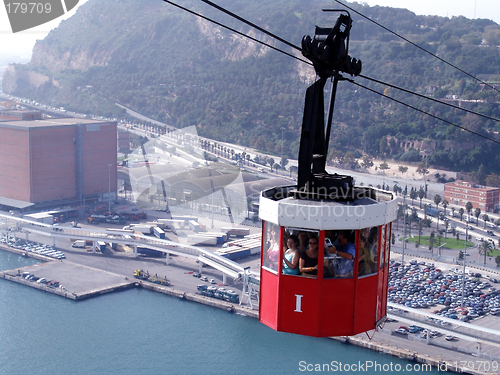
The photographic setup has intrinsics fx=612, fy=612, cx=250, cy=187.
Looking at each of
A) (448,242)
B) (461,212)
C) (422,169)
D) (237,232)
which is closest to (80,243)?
(237,232)

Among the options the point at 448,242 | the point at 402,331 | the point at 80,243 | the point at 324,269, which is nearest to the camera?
the point at 324,269

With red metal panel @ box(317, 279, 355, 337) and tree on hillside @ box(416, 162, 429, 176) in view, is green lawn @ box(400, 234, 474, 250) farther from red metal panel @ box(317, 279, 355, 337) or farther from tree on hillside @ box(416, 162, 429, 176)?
red metal panel @ box(317, 279, 355, 337)

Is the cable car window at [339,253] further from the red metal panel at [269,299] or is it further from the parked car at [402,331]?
the parked car at [402,331]

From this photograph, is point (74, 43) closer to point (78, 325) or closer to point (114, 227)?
point (114, 227)

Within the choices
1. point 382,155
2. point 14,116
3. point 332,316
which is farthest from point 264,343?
point 382,155

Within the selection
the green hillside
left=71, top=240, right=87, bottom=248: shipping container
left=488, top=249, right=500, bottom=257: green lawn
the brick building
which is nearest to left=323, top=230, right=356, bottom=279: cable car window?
left=71, top=240, right=87, bottom=248: shipping container

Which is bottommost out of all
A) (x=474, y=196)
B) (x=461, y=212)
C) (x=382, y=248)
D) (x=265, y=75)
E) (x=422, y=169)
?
(x=461, y=212)

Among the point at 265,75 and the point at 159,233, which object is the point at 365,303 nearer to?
the point at 159,233
